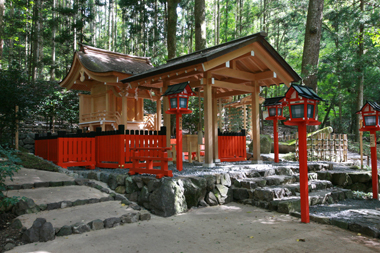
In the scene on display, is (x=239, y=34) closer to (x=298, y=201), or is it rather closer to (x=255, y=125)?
(x=255, y=125)

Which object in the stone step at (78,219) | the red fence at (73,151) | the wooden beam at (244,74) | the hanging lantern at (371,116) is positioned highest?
the wooden beam at (244,74)

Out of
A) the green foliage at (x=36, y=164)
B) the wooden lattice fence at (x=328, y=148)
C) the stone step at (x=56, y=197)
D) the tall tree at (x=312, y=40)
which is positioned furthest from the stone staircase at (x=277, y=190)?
the tall tree at (x=312, y=40)

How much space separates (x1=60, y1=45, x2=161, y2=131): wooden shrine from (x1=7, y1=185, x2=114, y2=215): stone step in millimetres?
4992

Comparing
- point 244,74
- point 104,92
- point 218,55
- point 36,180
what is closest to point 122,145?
point 36,180

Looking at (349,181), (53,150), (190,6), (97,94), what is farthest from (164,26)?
(349,181)

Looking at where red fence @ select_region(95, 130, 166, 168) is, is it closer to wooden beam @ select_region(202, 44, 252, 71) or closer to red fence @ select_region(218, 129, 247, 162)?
red fence @ select_region(218, 129, 247, 162)

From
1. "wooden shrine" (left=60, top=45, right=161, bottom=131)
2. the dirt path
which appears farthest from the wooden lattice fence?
"wooden shrine" (left=60, top=45, right=161, bottom=131)

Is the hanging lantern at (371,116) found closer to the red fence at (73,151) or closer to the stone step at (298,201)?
the stone step at (298,201)

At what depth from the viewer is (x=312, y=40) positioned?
13.6 m

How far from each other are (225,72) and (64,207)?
631cm

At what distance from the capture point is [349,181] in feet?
28.2

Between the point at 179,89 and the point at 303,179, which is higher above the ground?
the point at 179,89

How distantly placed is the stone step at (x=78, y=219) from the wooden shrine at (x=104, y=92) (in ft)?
19.6

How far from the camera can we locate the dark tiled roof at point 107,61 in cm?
1231
